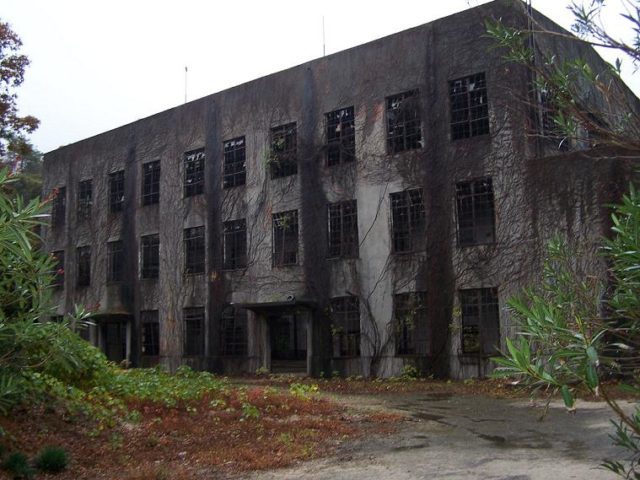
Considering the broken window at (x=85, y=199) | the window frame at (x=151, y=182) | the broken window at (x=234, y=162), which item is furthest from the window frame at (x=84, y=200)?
the broken window at (x=234, y=162)

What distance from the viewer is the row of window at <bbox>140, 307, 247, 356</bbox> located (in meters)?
23.3

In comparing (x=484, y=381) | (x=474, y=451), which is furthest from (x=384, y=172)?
(x=474, y=451)

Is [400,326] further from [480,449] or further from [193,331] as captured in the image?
[480,449]

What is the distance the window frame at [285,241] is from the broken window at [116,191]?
9.48m

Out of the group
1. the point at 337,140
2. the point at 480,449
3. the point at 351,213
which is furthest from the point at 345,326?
the point at 480,449

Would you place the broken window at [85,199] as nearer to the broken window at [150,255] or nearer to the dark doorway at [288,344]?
the broken window at [150,255]

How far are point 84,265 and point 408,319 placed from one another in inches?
693

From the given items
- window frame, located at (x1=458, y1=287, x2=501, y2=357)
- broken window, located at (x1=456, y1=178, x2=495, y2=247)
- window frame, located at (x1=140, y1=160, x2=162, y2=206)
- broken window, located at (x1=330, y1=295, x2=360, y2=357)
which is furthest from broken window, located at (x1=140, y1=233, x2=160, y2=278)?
window frame, located at (x1=458, y1=287, x2=501, y2=357)

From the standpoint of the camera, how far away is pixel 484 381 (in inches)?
677

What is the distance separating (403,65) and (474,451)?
14.4 meters

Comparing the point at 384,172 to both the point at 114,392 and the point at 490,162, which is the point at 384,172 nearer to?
the point at 490,162

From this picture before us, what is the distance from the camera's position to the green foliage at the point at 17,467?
6824 mm

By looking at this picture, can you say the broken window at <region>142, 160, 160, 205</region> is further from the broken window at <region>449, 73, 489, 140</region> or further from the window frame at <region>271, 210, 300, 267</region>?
the broken window at <region>449, 73, 489, 140</region>

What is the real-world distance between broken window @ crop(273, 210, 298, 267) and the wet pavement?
1017 cm
